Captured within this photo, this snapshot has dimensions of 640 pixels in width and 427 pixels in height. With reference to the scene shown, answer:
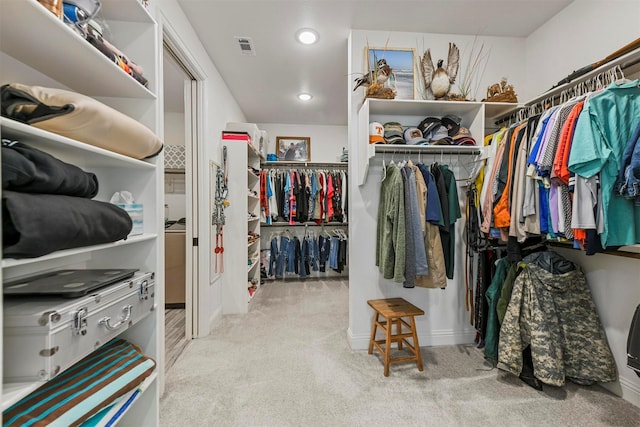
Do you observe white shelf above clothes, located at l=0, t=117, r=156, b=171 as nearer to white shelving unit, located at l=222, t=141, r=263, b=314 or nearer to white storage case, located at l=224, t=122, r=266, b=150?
white shelving unit, located at l=222, t=141, r=263, b=314

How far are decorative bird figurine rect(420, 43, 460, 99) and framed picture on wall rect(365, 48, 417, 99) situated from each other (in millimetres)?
97

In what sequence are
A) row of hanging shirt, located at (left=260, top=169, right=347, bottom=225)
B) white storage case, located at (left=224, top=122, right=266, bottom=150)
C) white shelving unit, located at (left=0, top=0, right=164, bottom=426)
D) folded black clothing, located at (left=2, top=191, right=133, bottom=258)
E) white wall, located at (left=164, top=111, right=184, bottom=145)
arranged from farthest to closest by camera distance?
1. row of hanging shirt, located at (left=260, top=169, right=347, bottom=225)
2. white wall, located at (left=164, top=111, right=184, bottom=145)
3. white storage case, located at (left=224, top=122, right=266, bottom=150)
4. white shelving unit, located at (left=0, top=0, right=164, bottom=426)
5. folded black clothing, located at (left=2, top=191, right=133, bottom=258)

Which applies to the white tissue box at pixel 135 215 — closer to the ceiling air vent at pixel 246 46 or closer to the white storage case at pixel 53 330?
the white storage case at pixel 53 330

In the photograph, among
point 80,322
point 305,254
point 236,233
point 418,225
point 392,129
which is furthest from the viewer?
point 305,254

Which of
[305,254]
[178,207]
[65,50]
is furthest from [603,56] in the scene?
[178,207]

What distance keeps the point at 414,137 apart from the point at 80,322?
2054mm

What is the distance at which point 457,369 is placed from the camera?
6.14 feet

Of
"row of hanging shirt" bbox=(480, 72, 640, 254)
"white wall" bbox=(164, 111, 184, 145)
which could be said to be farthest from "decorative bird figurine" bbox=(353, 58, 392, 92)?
"white wall" bbox=(164, 111, 184, 145)

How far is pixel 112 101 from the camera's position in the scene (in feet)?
4.07

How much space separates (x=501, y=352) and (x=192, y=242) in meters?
2.40

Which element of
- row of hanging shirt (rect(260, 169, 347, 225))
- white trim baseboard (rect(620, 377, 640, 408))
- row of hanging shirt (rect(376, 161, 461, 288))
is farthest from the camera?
row of hanging shirt (rect(260, 169, 347, 225))

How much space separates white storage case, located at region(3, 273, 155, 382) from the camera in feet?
2.33

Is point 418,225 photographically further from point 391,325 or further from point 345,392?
point 345,392

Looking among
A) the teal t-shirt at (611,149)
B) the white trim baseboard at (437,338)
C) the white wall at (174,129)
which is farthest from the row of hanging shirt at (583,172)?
the white wall at (174,129)
